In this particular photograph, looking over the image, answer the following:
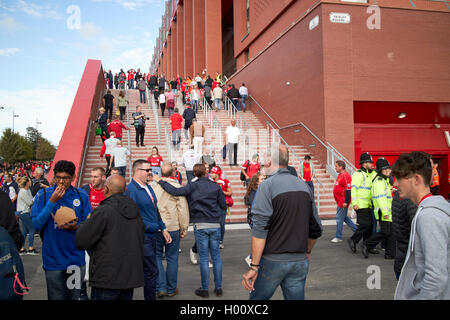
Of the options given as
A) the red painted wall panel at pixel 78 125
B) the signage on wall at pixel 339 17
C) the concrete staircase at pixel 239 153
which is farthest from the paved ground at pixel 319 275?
the signage on wall at pixel 339 17

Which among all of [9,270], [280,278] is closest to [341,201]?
[280,278]

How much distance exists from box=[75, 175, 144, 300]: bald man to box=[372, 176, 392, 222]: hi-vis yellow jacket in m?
4.72

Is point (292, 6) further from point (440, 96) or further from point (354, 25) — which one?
point (440, 96)

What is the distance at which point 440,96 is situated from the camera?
1385cm

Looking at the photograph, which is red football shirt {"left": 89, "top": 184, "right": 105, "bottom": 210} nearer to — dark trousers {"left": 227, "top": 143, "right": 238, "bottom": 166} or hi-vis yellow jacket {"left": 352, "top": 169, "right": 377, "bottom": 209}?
hi-vis yellow jacket {"left": 352, "top": 169, "right": 377, "bottom": 209}

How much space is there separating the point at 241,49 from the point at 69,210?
74.9 ft

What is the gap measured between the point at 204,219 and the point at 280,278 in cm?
209

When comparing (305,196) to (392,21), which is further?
(392,21)

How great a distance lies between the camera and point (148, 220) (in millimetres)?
4055

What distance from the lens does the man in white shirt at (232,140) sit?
1223 cm

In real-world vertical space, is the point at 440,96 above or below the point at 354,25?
below

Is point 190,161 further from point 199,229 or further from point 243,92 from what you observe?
point 243,92

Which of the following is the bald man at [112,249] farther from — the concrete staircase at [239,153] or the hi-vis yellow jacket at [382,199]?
the concrete staircase at [239,153]
